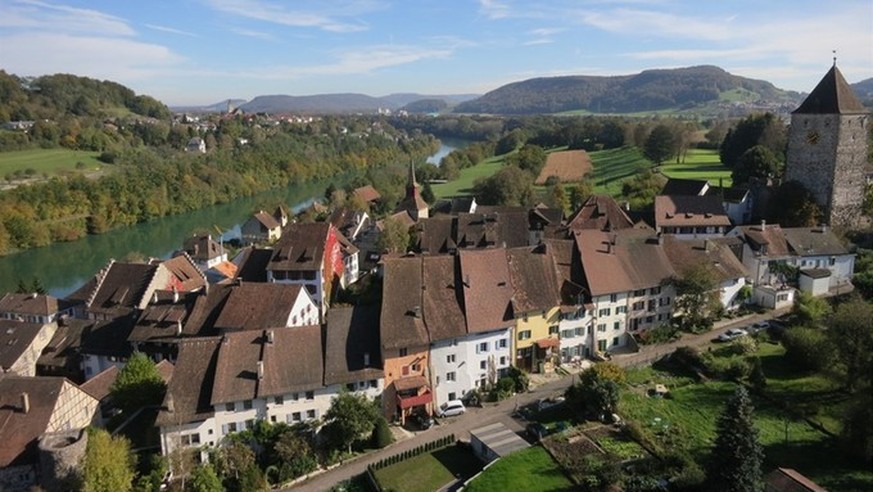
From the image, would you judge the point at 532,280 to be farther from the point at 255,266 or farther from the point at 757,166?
the point at 757,166

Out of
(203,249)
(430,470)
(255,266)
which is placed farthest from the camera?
(203,249)

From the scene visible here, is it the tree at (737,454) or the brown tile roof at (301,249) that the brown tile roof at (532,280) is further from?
the tree at (737,454)

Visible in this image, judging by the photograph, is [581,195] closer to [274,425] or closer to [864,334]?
[864,334]

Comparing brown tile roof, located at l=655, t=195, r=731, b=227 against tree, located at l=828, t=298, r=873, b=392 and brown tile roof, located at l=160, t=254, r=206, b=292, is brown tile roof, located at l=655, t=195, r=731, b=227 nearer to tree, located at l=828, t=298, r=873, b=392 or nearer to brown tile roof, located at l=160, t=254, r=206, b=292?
tree, located at l=828, t=298, r=873, b=392

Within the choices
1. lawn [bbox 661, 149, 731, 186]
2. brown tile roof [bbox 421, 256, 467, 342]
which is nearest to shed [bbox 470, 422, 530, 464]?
brown tile roof [bbox 421, 256, 467, 342]

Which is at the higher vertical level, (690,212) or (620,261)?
(690,212)

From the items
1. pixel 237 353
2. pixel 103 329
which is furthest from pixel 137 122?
pixel 237 353

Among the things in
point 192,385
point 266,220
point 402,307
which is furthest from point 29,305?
point 266,220
